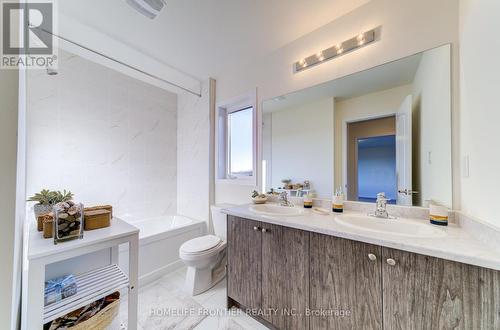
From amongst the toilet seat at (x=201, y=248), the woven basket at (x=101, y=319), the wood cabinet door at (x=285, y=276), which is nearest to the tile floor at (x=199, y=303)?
the wood cabinet door at (x=285, y=276)

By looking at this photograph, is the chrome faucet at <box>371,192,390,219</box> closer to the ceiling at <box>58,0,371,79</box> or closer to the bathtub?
the ceiling at <box>58,0,371,79</box>

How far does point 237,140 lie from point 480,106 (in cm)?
204

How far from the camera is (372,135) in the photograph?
58.0 inches

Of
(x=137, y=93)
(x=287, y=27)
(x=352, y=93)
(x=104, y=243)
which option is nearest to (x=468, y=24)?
(x=352, y=93)

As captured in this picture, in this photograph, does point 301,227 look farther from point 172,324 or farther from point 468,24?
point 468,24

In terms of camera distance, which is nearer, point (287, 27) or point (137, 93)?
point (287, 27)

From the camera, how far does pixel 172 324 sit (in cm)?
143

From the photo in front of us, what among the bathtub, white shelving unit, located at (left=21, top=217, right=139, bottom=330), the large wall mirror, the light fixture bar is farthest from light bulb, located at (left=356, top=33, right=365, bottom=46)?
the bathtub

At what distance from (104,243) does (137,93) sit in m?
2.35

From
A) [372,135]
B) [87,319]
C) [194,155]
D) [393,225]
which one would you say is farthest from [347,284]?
[194,155]

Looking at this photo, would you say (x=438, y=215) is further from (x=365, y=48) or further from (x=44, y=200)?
(x=44, y=200)

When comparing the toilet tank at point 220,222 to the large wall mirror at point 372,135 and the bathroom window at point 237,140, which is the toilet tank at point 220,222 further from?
the large wall mirror at point 372,135

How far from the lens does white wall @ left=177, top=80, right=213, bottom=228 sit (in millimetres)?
2568

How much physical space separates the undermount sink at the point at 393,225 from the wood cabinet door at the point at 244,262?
63cm
